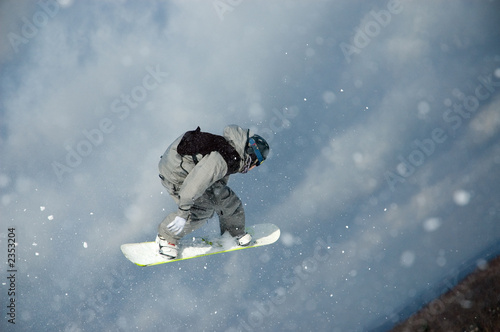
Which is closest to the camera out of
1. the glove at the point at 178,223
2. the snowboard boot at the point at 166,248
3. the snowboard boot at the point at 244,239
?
the glove at the point at 178,223

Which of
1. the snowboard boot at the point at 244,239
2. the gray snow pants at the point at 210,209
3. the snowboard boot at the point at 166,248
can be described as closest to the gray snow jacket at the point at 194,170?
the gray snow pants at the point at 210,209

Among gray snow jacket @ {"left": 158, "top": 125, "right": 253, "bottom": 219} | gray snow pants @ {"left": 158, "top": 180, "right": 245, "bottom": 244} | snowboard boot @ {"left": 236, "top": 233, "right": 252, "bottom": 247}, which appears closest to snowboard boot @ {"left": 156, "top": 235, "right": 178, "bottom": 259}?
gray snow pants @ {"left": 158, "top": 180, "right": 245, "bottom": 244}

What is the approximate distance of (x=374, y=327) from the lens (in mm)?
20141

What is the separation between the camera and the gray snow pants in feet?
17.1

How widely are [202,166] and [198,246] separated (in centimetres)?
255

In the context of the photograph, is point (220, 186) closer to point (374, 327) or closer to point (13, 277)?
point (13, 277)

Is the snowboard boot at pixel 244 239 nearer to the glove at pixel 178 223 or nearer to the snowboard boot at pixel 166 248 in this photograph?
the snowboard boot at pixel 166 248

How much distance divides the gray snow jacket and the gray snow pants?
48 centimetres

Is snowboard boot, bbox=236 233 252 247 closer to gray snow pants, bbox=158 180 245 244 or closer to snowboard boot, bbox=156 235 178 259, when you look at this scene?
gray snow pants, bbox=158 180 245 244

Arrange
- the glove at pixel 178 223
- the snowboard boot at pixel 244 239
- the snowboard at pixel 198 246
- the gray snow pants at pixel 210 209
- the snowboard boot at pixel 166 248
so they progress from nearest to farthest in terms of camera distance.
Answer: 1. the glove at pixel 178 223
2. the gray snow pants at pixel 210 209
3. the snowboard boot at pixel 166 248
4. the snowboard at pixel 198 246
5. the snowboard boot at pixel 244 239

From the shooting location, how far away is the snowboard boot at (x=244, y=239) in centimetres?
614

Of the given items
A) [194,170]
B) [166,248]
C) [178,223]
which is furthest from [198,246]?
[194,170]

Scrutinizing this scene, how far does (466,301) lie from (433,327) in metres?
2.57

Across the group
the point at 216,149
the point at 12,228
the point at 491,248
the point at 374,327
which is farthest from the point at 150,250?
the point at 491,248
